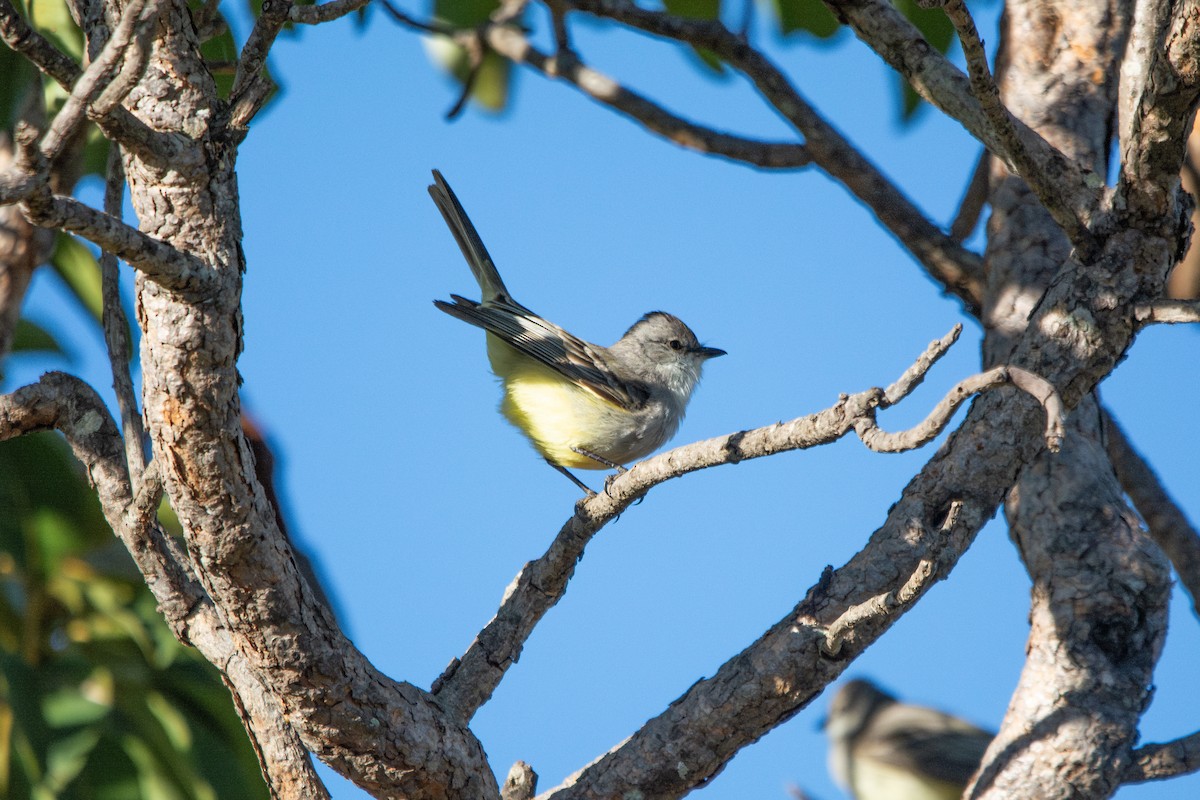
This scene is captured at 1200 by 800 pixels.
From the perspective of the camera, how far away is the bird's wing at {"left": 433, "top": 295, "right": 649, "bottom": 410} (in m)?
6.10

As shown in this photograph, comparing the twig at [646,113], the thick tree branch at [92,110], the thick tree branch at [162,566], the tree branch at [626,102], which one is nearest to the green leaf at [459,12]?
the tree branch at [626,102]

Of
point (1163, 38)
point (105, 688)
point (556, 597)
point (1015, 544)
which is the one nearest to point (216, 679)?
point (105, 688)

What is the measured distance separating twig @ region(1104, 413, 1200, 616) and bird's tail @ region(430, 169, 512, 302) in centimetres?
343

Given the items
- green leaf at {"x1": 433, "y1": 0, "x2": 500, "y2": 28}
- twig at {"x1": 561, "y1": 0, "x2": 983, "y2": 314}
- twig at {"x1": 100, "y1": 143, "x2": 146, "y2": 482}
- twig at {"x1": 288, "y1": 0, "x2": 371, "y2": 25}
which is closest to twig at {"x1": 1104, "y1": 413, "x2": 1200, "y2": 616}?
twig at {"x1": 561, "y1": 0, "x2": 983, "y2": 314}

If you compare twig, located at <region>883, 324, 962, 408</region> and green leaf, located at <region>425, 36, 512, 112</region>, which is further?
green leaf, located at <region>425, 36, 512, 112</region>

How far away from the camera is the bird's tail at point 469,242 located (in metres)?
6.25

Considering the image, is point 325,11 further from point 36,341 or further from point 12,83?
point 36,341

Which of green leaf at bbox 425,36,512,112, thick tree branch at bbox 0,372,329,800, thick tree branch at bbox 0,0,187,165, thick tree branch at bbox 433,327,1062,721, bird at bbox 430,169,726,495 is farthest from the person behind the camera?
green leaf at bbox 425,36,512,112

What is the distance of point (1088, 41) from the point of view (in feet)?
19.3

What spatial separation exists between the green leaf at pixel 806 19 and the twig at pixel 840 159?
0.26 metres

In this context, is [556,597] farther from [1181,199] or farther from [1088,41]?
[1088,41]

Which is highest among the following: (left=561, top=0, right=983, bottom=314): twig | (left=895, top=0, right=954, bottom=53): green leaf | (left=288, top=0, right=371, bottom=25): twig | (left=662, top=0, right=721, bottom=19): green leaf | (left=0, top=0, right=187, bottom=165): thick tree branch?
(left=662, top=0, right=721, bottom=19): green leaf

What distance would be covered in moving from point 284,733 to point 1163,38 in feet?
11.4

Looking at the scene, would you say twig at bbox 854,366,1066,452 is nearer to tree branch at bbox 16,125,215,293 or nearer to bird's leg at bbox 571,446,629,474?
tree branch at bbox 16,125,215,293
